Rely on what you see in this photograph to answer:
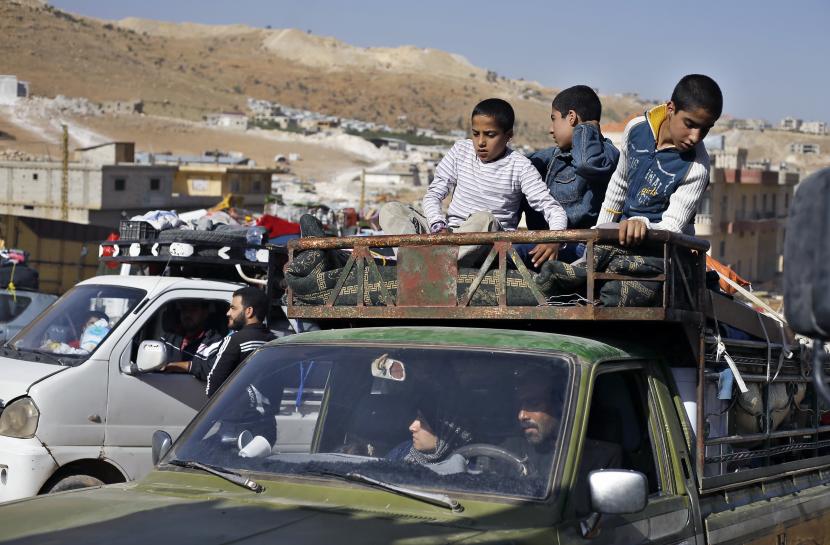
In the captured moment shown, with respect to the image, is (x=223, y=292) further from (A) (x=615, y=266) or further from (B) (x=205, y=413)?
(A) (x=615, y=266)

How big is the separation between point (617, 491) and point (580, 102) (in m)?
3.27

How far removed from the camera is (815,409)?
20.5 feet

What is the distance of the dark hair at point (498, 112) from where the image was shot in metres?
6.37

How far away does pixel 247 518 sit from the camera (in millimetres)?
3840

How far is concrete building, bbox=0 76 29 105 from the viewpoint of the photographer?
9406cm

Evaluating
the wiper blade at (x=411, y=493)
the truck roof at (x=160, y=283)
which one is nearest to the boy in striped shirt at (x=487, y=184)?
the wiper blade at (x=411, y=493)

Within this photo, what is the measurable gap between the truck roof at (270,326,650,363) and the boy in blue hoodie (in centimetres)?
172

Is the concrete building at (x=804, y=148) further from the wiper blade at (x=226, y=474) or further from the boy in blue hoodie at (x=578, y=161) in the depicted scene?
the wiper blade at (x=226, y=474)

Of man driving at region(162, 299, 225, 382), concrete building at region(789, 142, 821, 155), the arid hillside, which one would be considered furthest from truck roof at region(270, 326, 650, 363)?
concrete building at region(789, 142, 821, 155)

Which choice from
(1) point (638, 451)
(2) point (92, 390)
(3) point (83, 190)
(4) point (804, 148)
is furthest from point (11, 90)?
(1) point (638, 451)

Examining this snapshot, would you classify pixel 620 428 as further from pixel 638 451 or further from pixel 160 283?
pixel 160 283

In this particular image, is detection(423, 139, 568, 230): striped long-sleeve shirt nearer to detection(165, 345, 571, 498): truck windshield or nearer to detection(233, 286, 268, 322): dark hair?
detection(165, 345, 571, 498): truck windshield

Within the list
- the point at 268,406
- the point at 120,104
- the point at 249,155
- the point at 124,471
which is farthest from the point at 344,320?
the point at 120,104

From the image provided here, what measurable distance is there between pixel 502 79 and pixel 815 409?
640ft
